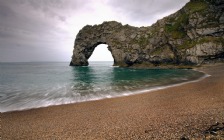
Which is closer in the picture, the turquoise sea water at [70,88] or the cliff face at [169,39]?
the turquoise sea water at [70,88]

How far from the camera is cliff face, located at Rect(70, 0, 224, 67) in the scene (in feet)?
312

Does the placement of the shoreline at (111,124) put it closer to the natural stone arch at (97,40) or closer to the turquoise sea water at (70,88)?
the turquoise sea water at (70,88)

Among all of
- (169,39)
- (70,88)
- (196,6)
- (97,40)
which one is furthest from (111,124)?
(97,40)

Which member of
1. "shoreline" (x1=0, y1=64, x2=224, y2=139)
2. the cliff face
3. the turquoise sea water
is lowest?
the turquoise sea water

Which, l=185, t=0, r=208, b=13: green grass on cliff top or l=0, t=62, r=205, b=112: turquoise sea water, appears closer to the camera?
l=0, t=62, r=205, b=112: turquoise sea water

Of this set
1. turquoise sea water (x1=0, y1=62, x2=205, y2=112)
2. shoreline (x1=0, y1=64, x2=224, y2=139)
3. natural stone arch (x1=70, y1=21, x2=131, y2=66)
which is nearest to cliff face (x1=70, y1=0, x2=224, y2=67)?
natural stone arch (x1=70, y1=21, x2=131, y2=66)

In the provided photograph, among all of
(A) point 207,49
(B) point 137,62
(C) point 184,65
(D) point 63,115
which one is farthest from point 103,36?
(D) point 63,115

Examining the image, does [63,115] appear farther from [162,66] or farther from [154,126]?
[162,66]

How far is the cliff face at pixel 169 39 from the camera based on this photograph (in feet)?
312

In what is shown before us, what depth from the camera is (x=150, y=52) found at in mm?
117812

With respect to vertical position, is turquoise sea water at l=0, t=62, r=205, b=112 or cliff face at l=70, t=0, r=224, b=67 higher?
cliff face at l=70, t=0, r=224, b=67

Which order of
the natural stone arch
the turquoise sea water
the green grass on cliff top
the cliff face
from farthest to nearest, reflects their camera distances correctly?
1. the natural stone arch
2. the green grass on cliff top
3. the cliff face
4. the turquoise sea water

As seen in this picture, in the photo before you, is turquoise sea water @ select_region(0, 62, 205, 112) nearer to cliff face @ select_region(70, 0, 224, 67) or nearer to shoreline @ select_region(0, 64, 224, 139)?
shoreline @ select_region(0, 64, 224, 139)

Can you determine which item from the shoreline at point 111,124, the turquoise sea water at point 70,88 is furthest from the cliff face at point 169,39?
the shoreline at point 111,124
